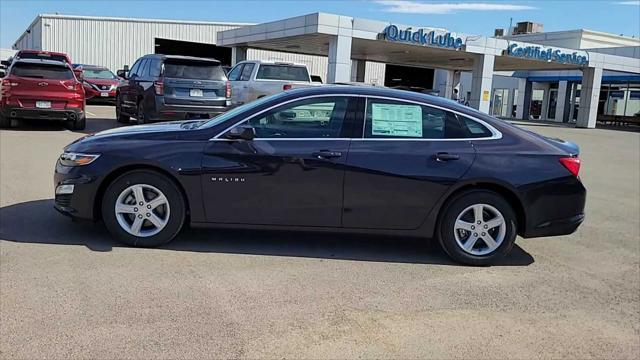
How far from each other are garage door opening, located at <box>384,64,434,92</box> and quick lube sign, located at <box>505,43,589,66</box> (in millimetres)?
18464

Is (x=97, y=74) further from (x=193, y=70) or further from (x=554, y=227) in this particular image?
(x=554, y=227)

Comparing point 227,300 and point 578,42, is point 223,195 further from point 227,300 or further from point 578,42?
point 578,42

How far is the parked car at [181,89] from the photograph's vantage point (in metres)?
13.3

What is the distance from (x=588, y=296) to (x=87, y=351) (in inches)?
153

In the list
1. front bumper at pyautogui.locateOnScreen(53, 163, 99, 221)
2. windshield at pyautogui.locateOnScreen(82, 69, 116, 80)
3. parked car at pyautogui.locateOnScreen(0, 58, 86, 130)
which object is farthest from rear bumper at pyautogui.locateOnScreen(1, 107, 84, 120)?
windshield at pyautogui.locateOnScreen(82, 69, 116, 80)

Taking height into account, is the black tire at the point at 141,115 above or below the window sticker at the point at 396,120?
below

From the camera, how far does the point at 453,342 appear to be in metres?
3.86

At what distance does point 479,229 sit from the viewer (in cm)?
547

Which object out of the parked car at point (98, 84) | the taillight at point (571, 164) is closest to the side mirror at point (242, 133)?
the taillight at point (571, 164)

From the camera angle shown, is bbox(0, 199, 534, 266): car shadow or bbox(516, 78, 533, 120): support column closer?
bbox(0, 199, 534, 266): car shadow

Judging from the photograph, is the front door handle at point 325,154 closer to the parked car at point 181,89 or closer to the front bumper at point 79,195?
the front bumper at point 79,195

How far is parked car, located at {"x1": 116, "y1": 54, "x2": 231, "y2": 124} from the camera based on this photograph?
1334cm

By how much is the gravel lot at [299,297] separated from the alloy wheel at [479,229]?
0.79ft

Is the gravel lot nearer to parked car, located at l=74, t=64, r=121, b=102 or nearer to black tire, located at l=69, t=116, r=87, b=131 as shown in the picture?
black tire, located at l=69, t=116, r=87, b=131
